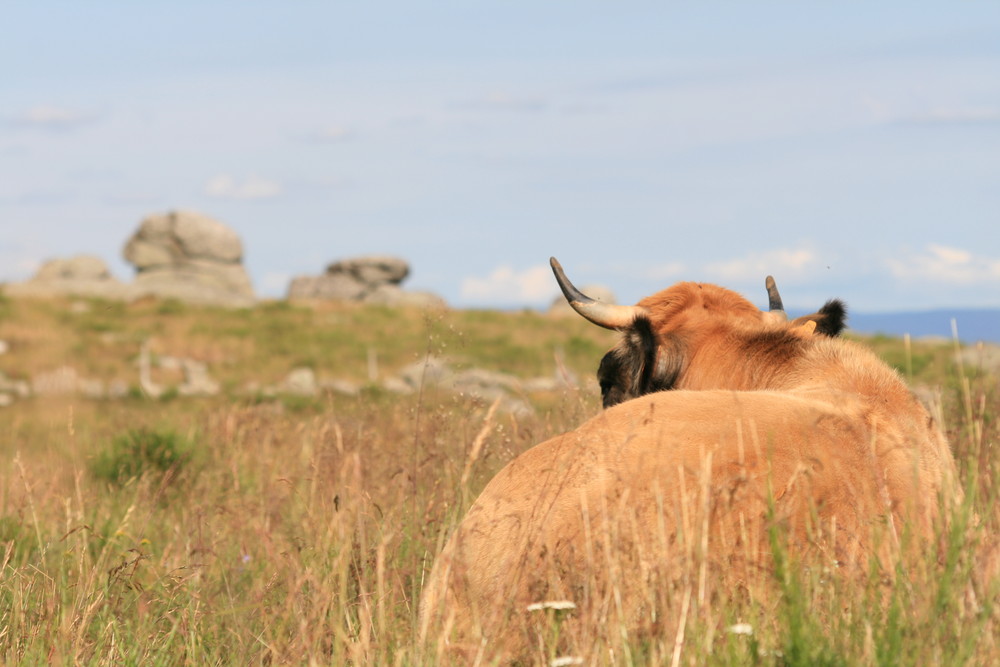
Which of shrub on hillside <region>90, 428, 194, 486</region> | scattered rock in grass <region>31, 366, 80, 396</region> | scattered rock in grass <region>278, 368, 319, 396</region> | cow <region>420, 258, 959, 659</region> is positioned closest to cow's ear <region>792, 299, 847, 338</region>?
cow <region>420, 258, 959, 659</region>

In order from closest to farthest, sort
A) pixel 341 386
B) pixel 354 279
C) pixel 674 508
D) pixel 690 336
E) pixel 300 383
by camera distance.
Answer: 1. pixel 674 508
2. pixel 690 336
3. pixel 341 386
4. pixel 300 383
5. pixel 354 279

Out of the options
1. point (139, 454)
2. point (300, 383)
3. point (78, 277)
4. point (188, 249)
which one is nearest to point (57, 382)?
point (300, 383)

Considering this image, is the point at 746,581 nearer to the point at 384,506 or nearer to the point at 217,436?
the point at 384,506

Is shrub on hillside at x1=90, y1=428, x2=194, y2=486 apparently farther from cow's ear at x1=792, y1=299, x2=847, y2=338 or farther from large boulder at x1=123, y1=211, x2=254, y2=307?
large boulder at x1=123, y1=211, x2=254, y2=307

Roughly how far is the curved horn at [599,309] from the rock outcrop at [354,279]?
49869mm

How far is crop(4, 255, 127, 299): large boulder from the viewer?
4231 cm

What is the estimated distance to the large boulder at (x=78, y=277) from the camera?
42306 millimetres

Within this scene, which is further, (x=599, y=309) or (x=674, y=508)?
(x=599, y=309)

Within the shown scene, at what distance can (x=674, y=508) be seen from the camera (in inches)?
120

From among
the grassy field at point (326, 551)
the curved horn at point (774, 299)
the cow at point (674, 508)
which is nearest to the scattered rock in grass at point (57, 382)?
the grassy field at point (326, 551)

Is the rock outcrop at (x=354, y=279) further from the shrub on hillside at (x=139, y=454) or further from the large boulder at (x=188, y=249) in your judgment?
the shrub on hillside at (x=139, y=454)

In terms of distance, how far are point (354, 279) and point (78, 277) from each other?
547 inches

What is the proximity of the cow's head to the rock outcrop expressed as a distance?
164 ft

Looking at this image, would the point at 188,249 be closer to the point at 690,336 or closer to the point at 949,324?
the point at 690,336
